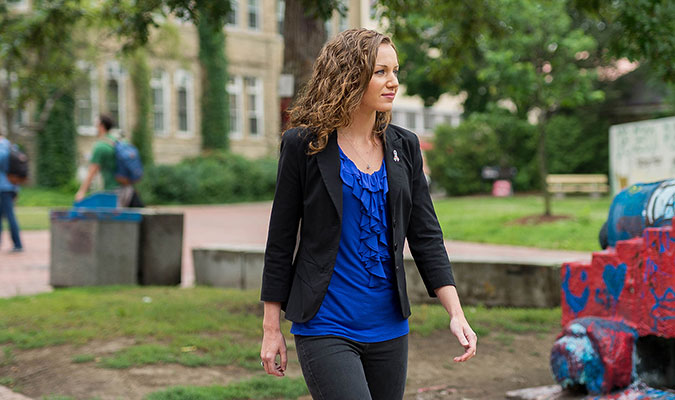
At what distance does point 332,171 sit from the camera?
2.62 metres

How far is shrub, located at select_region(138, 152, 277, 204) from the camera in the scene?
1083 inches

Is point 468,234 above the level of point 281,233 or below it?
below

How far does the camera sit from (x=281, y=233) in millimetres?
2646

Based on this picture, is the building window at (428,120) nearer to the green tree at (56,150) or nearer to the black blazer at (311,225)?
the green tree at (56,150)

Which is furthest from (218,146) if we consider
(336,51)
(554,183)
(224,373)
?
(336,51)

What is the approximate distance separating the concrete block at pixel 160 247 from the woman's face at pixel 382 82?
700 cm

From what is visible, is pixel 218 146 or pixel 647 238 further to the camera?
pixel 218 146

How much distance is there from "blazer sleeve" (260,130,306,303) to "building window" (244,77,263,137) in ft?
110

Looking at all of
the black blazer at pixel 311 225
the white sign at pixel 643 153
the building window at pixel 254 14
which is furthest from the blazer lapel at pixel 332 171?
the building window at pixel 254 14

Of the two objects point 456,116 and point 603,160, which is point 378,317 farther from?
point 456,116

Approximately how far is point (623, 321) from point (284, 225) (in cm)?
258

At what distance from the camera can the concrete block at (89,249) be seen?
30.0 ft

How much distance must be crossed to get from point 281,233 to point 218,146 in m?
31.3

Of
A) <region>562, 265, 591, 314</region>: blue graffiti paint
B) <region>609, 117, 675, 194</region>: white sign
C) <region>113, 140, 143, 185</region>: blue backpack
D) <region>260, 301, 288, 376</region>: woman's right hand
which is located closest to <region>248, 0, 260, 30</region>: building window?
<region>609, 117, 675, 194</region>: white sign
